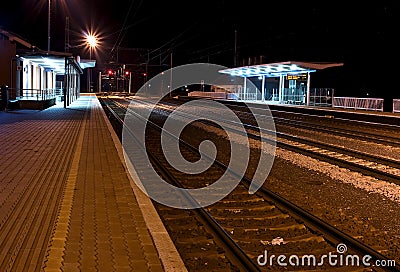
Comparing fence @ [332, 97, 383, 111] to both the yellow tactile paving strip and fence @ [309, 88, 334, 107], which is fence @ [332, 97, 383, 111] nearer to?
fence @ [309, 88, 334, 107]

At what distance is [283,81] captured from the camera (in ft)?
158

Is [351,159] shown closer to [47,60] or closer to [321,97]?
[47,60]

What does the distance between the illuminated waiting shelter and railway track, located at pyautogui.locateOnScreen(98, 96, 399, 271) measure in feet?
99.1

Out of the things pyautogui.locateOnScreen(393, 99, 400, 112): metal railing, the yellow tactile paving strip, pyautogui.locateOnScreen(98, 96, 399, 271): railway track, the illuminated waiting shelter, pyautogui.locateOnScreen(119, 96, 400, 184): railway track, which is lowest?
pyautogui.locateOnScreen(98, 96, 399, 271): railway track

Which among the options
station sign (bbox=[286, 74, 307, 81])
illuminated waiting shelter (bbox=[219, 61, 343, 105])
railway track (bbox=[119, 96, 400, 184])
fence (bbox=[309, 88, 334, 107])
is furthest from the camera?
fence (bbox=[309, 88, 334, 107])

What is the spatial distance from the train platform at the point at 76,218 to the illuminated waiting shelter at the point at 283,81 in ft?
90.7

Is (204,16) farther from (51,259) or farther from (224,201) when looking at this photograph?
(51,259)

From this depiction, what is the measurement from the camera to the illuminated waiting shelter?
1528 inches

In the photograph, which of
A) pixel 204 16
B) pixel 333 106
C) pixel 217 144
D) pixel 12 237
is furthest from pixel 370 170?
pixel 204 16

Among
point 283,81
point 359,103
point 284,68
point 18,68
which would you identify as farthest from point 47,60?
point 359,103

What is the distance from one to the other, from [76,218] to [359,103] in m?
34.6

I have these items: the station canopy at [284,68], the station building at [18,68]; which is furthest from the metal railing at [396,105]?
the station building at [18,68]

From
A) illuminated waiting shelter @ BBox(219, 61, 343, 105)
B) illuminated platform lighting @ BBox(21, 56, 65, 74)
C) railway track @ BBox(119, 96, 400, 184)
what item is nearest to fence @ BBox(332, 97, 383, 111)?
illuminated waiting shelter @ BBox(219, 61, 343, 105)

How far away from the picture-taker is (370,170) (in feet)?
40.3
